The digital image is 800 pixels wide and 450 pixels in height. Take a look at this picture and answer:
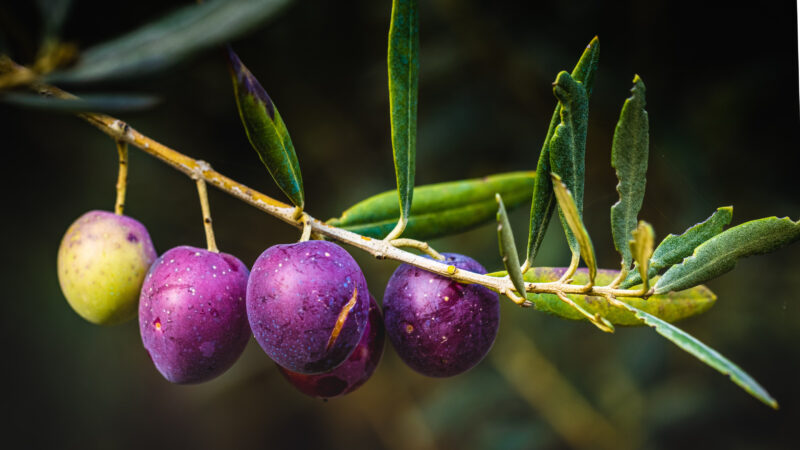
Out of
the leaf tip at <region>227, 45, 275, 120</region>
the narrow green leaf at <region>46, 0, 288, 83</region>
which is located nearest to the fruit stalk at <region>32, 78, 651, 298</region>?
the leaf tip at <region>227, 45, 275, 120</region>

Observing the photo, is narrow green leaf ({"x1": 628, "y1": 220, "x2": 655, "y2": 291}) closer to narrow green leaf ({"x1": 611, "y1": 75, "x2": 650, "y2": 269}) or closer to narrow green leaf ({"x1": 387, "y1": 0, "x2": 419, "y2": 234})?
narrow green leaf ({"x1": 611, "y1": 75, "x2": 650, "y2": 269})

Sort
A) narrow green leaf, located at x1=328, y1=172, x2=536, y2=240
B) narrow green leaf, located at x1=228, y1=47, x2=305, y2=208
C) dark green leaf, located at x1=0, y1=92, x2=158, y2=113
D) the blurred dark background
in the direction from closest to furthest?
dark green leaf, located at x1=0, y1=92, x2=158, y2=113 < narrow green leaf, located at x1=228, y1=47, x2=305, y2=208 < narrow green leaf, located at x1=328, y1=172, x2=536, y2=240 < the blurred dark background

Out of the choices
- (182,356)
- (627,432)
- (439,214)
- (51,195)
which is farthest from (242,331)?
(627,432)

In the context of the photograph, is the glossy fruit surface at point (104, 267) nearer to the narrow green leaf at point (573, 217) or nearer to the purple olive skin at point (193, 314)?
the purple olive skin at point (193, 314)

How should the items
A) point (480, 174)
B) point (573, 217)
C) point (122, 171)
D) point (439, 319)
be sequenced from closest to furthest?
point (573, 217)
point (439, 319)
point (122, 171)
point (480, 174)

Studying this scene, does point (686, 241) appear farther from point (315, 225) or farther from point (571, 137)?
point (315, 225)

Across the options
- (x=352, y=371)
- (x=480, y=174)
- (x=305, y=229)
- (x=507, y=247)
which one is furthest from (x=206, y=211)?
(x=480, y=174)
